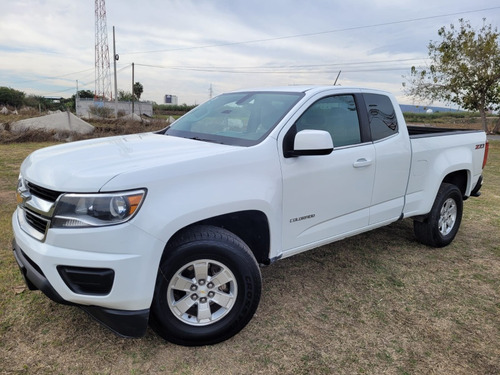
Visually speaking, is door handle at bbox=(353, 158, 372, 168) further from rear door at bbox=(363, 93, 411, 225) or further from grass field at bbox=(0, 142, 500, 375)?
grass field at bbox=(0, 142, 500, 375)

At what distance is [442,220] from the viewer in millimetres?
4629

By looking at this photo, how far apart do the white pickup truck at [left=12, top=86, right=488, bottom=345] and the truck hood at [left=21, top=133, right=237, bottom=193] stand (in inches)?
0.5

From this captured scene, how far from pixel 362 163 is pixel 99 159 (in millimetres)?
2171

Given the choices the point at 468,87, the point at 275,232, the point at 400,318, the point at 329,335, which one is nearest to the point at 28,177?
the point at 275,232

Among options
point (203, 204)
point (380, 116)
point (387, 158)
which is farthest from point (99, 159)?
point (380, 116)

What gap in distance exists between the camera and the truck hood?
2.25m

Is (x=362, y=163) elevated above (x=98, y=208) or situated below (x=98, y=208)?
above

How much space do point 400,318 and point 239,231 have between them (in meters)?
1.47

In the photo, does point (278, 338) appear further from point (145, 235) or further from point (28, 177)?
point (28, 177)

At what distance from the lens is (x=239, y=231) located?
3000 millimetres

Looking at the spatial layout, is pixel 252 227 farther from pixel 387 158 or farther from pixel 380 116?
pixel 380 116

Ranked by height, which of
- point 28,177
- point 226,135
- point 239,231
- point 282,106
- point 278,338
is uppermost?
point 282,106

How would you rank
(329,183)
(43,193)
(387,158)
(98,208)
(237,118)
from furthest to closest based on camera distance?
(387,158) < (237,118) < (329,183) < (43,193) < (98,208)

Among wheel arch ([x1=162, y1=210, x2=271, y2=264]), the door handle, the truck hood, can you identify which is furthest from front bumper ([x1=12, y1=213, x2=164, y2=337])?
the door handle
